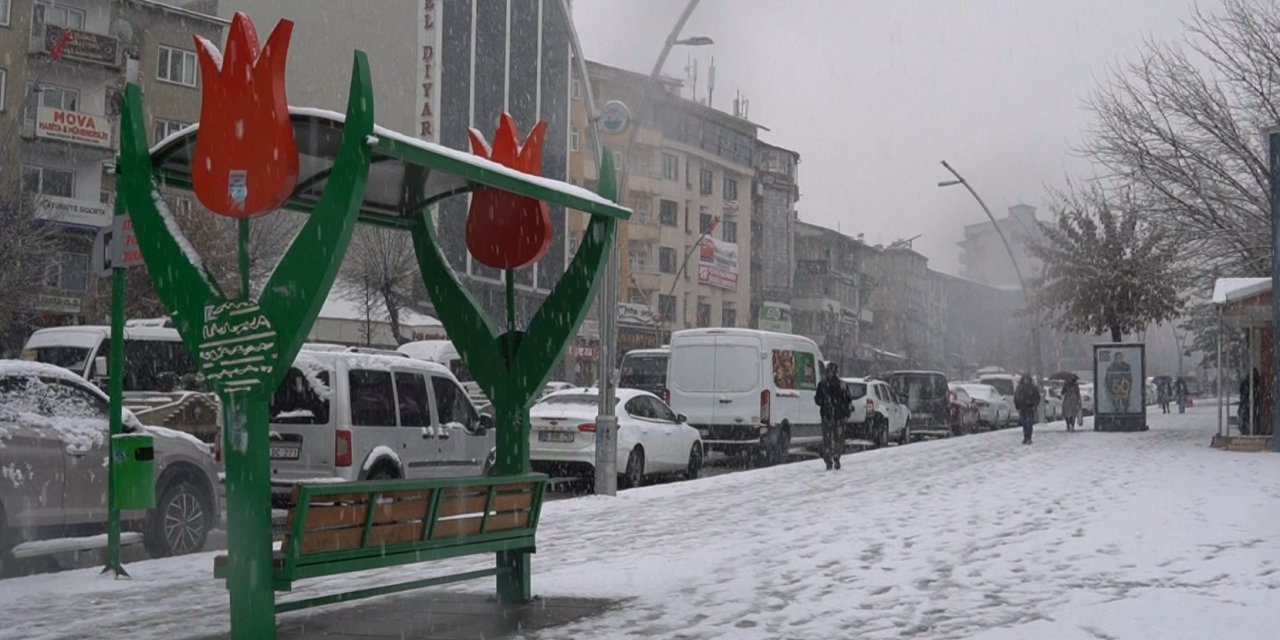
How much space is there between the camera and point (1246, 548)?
10516 mm

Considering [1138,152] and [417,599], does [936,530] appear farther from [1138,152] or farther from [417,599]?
[1138,152]

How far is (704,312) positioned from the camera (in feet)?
239

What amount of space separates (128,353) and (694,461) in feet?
30.8

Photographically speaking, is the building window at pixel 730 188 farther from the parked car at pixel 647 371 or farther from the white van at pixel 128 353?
the white van at pixel 128 353

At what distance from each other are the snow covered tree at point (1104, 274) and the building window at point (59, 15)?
109ft

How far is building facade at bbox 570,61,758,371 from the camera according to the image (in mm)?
67125

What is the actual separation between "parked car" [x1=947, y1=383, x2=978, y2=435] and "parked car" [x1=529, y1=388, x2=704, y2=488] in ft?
64.3

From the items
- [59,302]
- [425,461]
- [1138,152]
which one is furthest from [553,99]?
[425,461]

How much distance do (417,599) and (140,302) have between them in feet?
111

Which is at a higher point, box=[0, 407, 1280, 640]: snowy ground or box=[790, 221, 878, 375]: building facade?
box=[790, 221, 878, 375]: building facade

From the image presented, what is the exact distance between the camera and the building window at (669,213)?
69.9 metres

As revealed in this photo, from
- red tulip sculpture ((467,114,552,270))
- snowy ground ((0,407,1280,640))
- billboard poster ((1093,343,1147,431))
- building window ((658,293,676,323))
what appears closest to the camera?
snowy ground ((0,407,1280,640))

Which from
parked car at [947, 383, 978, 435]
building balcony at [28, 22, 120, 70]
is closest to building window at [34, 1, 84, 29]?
building balcony at [28, 22, 120, 70]

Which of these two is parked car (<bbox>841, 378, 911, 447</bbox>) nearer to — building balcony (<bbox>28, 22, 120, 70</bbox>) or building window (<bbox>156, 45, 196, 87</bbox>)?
building balcony (<bbox>28, 22, 120, 70</bbox>)
